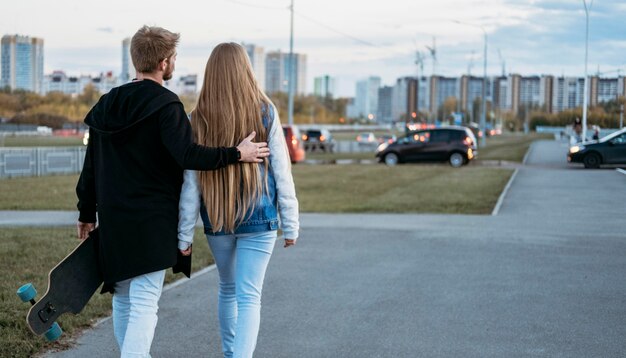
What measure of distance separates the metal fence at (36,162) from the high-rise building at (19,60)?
2338 centimetres

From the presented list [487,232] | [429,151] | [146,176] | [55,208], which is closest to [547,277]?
[487,232]

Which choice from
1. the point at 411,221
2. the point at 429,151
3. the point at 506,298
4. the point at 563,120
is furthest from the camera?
the point at 563,120

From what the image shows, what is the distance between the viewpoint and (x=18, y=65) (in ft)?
181

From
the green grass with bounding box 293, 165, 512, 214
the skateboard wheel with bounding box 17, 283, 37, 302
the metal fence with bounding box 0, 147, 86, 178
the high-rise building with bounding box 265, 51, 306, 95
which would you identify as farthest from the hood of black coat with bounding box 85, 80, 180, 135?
the high-rise building with bounding box 265, 51, 306, 95

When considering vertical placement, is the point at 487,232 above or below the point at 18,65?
below

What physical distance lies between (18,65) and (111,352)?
53.0 meters

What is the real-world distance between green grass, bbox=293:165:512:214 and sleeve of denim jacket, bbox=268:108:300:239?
39.6 ft

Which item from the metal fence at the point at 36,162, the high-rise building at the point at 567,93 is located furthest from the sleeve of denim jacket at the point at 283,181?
the high-rise building at the point at 567,93

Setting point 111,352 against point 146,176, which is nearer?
point 146,176

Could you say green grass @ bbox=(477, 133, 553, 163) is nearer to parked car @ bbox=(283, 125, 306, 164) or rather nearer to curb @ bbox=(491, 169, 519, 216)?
parked car @ bbox=(283, 125, 306, 164)

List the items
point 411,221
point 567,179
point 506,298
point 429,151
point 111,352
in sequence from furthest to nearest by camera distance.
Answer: point 429,151, point 567,179, point 411,221, point 506,298, point 111,352

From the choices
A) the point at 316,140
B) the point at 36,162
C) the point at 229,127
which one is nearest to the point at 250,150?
the point at 229,127

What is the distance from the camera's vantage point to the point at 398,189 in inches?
874

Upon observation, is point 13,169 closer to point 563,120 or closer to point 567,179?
point 567,179
